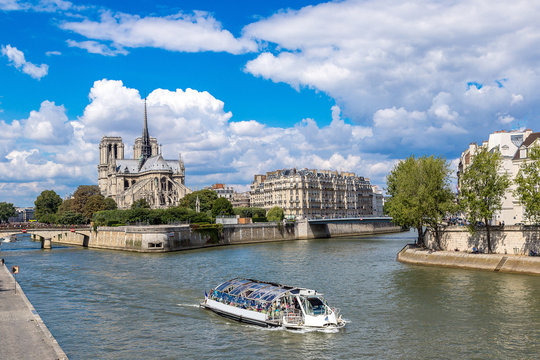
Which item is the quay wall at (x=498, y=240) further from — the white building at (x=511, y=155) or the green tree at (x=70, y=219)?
the green tree at (x=70, y=219)

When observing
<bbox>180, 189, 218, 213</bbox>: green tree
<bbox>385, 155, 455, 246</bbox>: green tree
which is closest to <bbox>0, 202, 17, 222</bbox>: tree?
<bbox>180, 189, 218, 213</bbox>: green tree

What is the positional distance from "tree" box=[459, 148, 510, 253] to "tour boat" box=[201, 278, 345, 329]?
25817 mm

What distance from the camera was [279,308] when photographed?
2870cm

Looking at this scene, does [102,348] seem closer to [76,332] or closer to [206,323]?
[76,332]

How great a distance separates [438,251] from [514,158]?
48.3ft

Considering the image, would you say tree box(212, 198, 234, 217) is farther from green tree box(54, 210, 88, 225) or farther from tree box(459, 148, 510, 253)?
tree box(459, 148, 510, 253)

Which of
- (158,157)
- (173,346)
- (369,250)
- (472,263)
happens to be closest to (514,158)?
(472,263)

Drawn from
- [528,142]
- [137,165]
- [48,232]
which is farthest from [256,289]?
[137,165]

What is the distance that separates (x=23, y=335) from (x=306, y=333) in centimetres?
1292

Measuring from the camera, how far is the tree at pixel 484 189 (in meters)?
49.2

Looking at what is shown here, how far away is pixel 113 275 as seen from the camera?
4941 cm

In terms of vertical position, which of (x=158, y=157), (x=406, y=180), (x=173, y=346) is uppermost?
(x=158, y=157)

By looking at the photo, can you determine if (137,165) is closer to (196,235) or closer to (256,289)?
(196,235)

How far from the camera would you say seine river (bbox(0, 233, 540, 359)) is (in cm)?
2423
